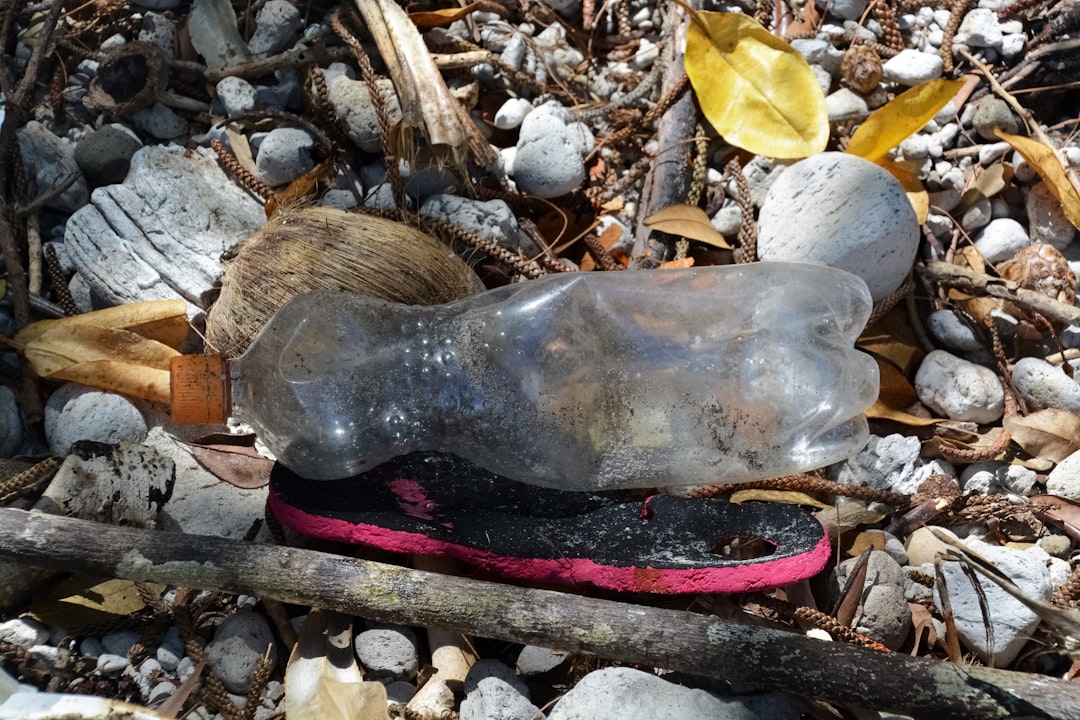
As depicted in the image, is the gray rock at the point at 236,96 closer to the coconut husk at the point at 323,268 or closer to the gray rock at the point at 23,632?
the coconut husk at the point at 323,268

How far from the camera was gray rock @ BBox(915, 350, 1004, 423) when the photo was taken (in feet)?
Result: 6.23

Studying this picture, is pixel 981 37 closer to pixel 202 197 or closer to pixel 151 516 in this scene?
pixel 202 197

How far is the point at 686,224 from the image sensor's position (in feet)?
6.64

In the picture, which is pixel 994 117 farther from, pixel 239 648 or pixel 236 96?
pixel 239 648

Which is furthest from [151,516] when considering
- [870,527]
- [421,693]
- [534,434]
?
[870,527]

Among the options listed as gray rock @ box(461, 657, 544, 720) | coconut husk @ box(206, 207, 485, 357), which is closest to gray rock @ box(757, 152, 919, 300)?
coconut husk @ box(206, 207, 485, 357)

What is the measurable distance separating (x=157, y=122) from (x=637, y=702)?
1.64 metres

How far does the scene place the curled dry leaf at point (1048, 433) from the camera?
1.86 meters

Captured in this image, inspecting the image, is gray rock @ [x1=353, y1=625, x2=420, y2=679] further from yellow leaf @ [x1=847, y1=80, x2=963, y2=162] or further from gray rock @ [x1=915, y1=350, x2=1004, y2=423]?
yellow leaf @ [x1=847, y1=80, x2=963, y2=162]

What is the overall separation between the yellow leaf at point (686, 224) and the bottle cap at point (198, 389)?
968mm

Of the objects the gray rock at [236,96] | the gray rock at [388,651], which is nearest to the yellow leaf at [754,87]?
the gray rock at [236,96]

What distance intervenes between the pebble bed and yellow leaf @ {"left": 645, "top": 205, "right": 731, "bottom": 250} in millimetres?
62

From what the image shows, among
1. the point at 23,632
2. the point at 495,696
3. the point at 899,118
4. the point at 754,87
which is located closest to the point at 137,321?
the point at 23,632

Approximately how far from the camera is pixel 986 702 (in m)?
1.36
